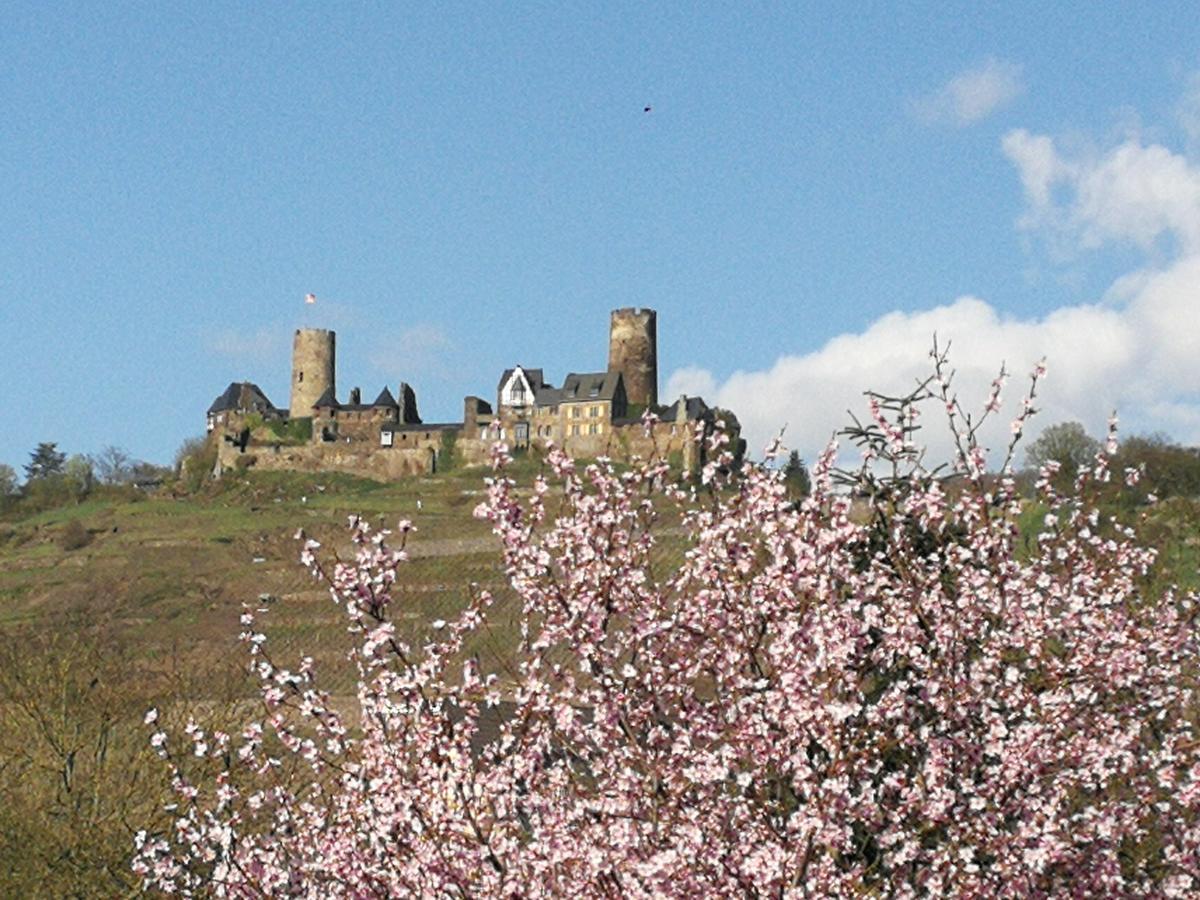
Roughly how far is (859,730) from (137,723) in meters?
21.0

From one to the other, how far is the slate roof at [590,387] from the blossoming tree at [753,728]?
11522cm

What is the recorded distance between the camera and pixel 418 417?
140 meters

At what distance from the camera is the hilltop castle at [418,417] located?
127 metres

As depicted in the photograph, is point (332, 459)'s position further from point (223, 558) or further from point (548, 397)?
point (223, 558)

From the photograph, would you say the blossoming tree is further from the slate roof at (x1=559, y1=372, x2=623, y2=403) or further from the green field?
the slate roof at (x1=559, y1=372, x2=623, y2=403)

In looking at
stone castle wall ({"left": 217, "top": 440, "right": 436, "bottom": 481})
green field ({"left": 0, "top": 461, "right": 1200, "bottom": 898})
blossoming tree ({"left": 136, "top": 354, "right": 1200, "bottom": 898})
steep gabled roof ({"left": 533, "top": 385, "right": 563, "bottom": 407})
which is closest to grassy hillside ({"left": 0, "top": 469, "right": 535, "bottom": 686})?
green field ({"left": 0, "top": 461, "right": 1200, "bottom": 898})

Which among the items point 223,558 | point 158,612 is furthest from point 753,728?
point 223,558

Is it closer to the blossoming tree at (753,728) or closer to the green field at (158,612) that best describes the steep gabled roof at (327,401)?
the green field at (158,612)

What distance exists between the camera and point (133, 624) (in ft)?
288

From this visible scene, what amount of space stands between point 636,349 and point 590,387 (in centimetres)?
864

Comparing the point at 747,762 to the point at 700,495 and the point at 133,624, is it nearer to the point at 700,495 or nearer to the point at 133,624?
the point at 700,495

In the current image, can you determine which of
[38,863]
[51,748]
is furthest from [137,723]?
[38,863]

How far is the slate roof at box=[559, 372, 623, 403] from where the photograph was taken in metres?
128

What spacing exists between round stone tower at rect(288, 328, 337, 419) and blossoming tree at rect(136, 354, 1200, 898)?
134543 millimetres
